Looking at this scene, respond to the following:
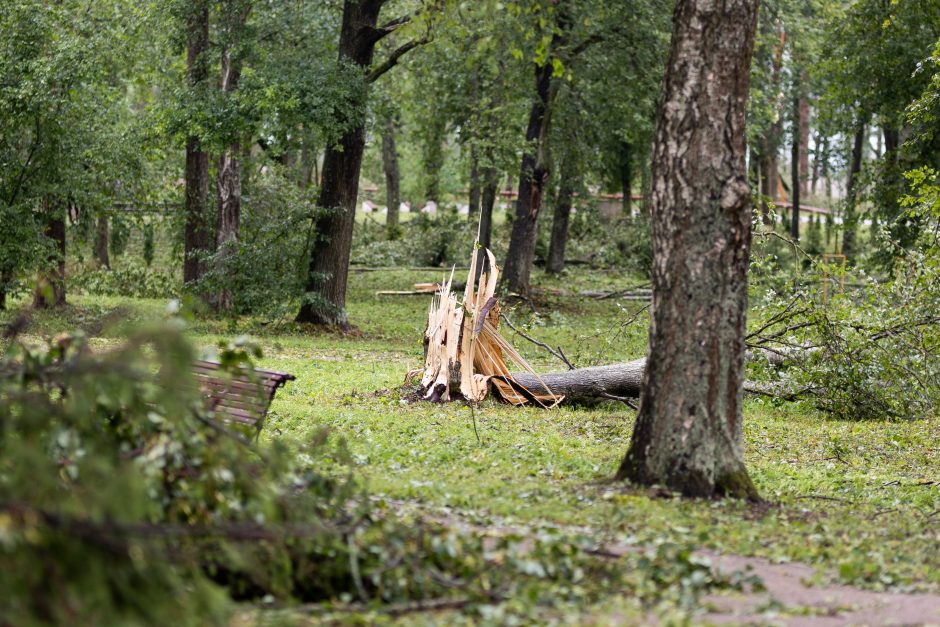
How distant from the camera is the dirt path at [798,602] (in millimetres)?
4879

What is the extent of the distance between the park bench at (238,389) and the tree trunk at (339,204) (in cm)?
1112

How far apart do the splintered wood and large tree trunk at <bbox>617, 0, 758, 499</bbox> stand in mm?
4652

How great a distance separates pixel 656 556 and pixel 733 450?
6.41 ft

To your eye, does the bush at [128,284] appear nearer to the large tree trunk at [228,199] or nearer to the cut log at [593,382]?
the large tree trunk at [228,199]

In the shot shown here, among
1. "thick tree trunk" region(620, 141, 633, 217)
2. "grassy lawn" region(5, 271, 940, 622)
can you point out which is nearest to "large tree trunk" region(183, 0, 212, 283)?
"grassy lawn" region(5, 271, 940, 622)

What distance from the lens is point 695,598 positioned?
16.7 ft

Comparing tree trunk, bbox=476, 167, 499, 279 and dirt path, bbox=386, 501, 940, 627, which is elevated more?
tree trunk, bbox=476, 167, 499, 279

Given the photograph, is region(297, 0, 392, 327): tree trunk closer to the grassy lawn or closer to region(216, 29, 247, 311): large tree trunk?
region(216, 29, 247, 311): large tree trunk

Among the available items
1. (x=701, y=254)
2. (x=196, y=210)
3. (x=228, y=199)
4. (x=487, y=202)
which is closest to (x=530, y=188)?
(x=487, y=202)

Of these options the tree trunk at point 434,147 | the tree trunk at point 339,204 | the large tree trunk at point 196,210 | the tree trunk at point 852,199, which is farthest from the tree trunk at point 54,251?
the tree trunk at point 852,199

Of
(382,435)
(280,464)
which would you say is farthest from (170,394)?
(382,435)

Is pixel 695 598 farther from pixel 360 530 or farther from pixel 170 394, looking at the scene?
pixel 170 394

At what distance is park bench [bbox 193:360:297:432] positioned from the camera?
752 cm

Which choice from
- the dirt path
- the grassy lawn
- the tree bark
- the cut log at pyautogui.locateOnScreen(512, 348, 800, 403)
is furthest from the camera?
the tree bark
